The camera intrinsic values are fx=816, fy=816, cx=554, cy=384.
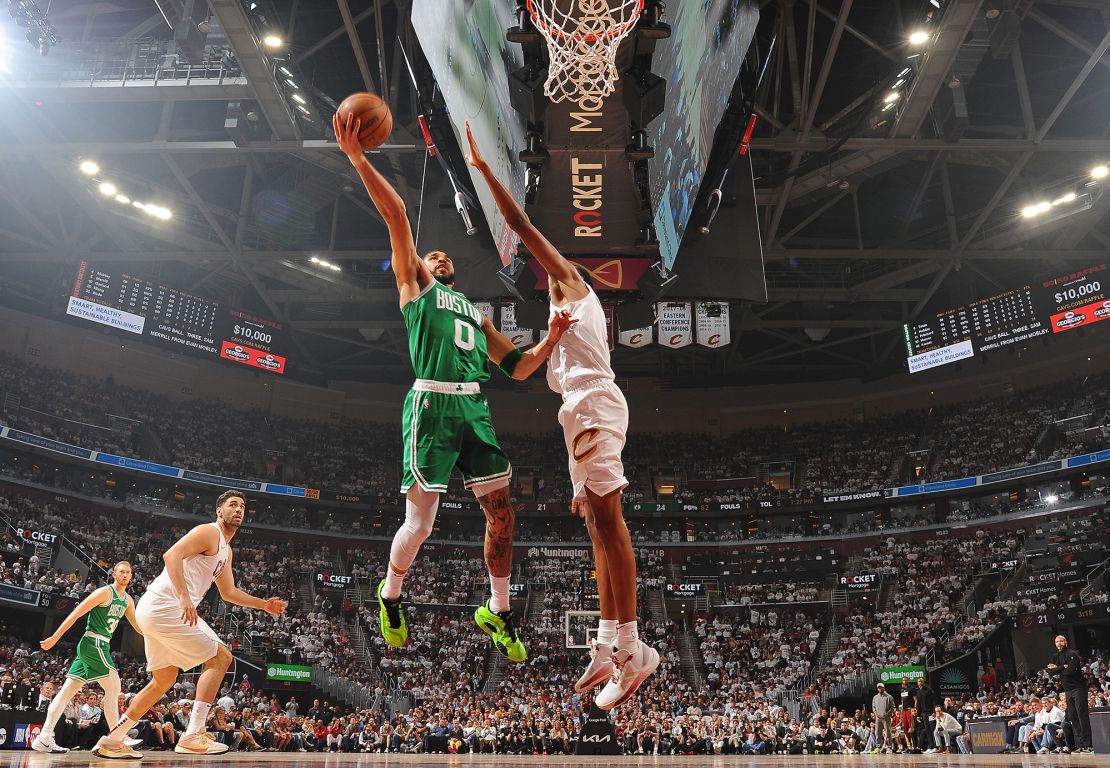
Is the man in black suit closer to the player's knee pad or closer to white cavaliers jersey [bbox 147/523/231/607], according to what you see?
the player's knee pad

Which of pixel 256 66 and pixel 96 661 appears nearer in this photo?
pixel 96 661

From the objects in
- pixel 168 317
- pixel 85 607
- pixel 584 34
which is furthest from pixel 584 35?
pixel 168 317

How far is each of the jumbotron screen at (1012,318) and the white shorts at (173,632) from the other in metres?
21.5

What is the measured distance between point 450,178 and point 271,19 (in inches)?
245

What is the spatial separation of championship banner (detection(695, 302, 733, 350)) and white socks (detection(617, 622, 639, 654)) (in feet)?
40.7

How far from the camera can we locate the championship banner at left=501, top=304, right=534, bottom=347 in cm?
1530

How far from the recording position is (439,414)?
459 cm

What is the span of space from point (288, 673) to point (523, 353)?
21.1m

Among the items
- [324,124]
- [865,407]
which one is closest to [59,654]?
[324,124]

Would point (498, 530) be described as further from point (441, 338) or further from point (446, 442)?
point (441, 338)

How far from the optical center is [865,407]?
115 feet

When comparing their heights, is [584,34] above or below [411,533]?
above

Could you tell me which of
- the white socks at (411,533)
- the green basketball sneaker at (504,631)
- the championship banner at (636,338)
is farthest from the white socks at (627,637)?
the championship banner at (636,338)

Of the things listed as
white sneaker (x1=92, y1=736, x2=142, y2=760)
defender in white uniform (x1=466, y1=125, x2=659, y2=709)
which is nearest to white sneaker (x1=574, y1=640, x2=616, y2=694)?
defender in white uniform (x1=466, y1=125, x2=659, y2=709)
